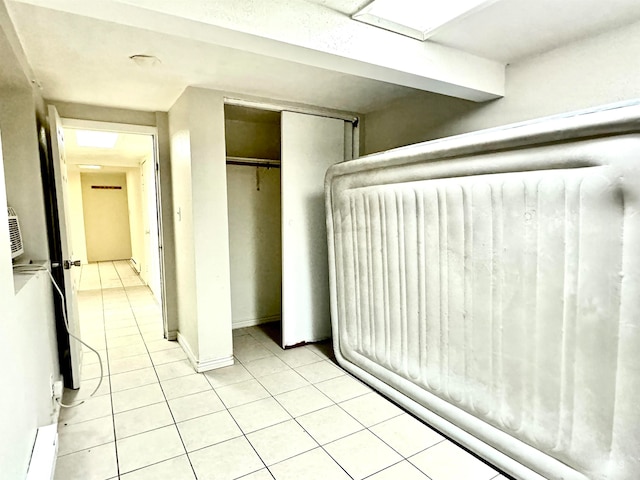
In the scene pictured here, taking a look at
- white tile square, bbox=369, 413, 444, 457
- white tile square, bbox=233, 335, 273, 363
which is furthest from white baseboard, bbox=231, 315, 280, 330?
white tile square, bbox=369, 413, 444, 457

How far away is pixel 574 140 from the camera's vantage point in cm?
137

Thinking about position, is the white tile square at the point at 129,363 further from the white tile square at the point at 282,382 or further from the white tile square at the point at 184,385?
the white tile square at the point at 282,382

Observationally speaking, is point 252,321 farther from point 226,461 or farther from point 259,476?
point 259,476

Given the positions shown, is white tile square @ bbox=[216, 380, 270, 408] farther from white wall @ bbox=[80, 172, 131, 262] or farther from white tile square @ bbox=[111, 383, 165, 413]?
white wall @ bbox=[80, 172, 131, 262]

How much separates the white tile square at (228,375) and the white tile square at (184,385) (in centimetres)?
5

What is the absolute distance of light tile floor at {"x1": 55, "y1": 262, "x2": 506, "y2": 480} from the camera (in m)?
1.83

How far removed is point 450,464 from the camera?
72.9 inches

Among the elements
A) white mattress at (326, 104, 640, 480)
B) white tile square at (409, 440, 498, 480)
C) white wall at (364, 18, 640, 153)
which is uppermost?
white wall at (364, 18, 640, 153)

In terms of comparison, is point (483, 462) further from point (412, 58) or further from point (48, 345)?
point (48, 345)

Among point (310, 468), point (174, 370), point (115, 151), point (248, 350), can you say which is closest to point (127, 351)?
point (174, 370)

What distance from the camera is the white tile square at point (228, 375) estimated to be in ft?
9.00

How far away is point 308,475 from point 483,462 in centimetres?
90

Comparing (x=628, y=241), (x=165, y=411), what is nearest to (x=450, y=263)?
(x=628, y=241)

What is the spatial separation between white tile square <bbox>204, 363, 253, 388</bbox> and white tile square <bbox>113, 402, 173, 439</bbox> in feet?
1.34
